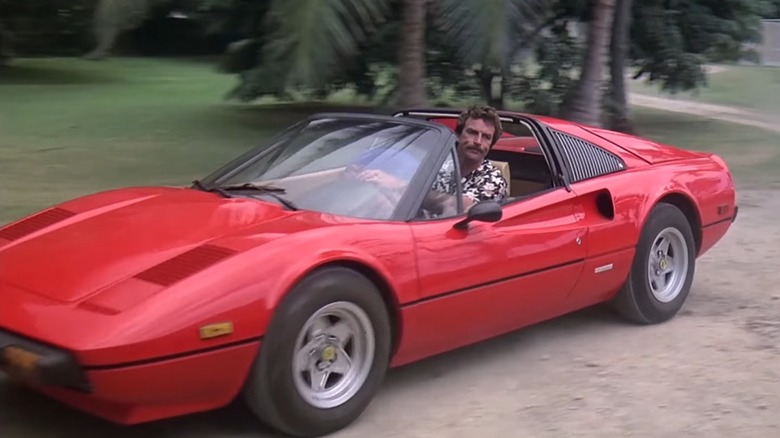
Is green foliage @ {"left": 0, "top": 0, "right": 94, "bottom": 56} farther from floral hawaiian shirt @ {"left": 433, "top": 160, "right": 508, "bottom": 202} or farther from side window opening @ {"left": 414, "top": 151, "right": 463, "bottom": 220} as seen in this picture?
side window opening @ {"left": 414, "top": 151, "right": 463, "bottom": 220}

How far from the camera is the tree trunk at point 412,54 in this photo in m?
10.7

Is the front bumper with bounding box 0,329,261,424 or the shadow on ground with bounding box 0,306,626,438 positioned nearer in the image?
the front bumper with bounding box 0,329,261,424

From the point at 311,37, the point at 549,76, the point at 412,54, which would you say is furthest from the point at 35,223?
the point at 549,76

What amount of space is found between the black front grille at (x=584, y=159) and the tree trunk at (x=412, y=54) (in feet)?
16.7

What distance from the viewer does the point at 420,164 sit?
15.9ft

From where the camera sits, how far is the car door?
4.51 metres

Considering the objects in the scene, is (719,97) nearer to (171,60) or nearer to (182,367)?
(171,60)

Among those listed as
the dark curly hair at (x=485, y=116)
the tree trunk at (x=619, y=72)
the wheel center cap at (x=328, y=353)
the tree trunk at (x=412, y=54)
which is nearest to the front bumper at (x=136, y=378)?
the wheel center cap at (x=328, y=353)

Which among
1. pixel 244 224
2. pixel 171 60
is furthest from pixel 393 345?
pixel 171 60

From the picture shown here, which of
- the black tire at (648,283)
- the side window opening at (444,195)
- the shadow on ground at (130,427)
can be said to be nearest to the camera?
the shadow on ground at (130,427)

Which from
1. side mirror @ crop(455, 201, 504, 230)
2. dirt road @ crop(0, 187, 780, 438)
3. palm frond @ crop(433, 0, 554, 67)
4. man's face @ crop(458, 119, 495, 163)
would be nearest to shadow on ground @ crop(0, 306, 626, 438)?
dirt road @ crop(0, 187, 780, 438)

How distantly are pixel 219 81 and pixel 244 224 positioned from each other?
2034cm

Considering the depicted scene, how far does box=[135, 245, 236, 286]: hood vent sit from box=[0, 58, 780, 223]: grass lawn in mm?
5015

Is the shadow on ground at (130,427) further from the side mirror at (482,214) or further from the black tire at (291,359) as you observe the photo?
the side mirror at (482,214)
